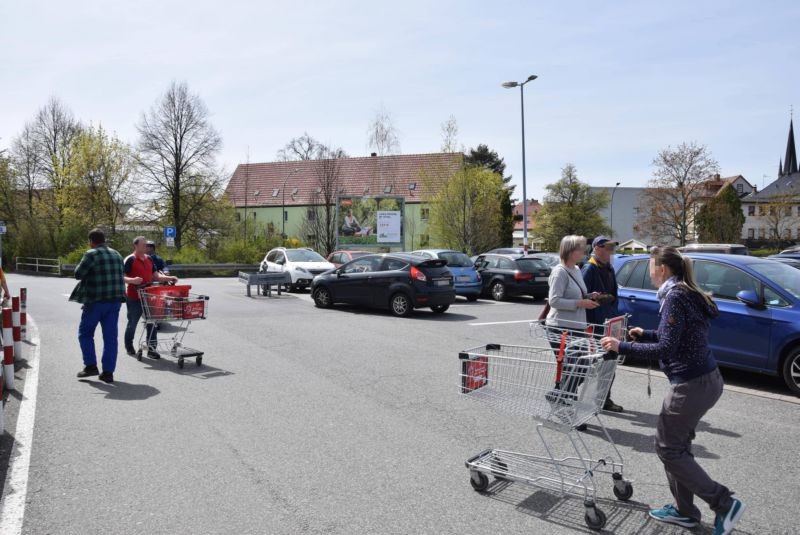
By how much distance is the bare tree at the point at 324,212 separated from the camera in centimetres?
4944

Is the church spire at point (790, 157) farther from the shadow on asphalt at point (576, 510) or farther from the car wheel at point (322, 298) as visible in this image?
the shadow on asphalt at point (576, 510)

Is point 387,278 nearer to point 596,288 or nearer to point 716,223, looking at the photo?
point 596,288

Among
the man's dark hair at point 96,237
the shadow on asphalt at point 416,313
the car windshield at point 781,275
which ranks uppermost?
the man's dark hair at point 96,237

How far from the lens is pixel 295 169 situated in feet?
255

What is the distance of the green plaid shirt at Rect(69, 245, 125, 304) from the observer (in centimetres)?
809

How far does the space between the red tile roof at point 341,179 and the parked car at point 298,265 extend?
38.4m

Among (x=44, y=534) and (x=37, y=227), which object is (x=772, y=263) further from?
(x=37, y=227)

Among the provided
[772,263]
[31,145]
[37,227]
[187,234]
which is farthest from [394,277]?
[31,145]

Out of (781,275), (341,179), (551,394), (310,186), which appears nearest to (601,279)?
(551,394)

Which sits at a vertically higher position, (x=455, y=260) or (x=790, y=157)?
(x=790, y=157)

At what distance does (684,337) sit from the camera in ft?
12.6

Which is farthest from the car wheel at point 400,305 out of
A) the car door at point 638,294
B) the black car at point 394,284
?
the car door at point 638,294

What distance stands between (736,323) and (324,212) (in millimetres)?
49902

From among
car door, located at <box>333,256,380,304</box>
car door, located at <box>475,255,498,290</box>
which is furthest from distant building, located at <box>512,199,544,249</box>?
car door, located at <box>333,256,380,304</box>
